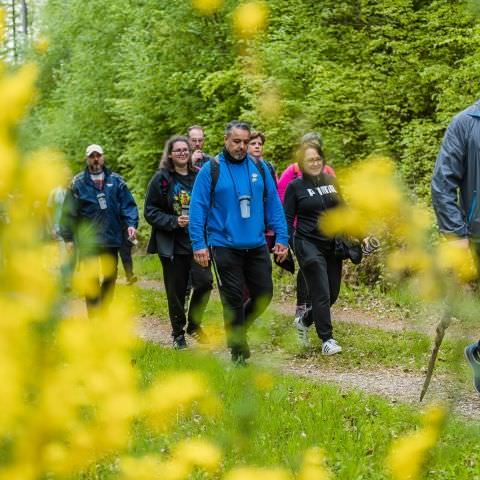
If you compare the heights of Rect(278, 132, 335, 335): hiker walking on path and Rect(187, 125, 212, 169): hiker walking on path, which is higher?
Rect(187, 125, 212, 169): hiker walking on path

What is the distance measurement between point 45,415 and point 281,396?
191 inches

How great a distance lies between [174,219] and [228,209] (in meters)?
1.44

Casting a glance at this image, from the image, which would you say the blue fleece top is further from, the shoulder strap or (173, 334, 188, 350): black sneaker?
(173, 334, 188, 350): black sneaker

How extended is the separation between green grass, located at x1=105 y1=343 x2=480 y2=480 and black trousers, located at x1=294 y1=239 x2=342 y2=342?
3.82 ft

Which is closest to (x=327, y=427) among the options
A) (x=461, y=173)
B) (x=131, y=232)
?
(x=461, y=173)

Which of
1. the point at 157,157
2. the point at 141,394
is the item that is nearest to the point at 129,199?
the point at 141,394

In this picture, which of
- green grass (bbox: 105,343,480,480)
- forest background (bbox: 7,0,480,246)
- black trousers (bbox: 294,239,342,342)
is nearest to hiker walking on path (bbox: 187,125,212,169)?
forest background (bbox: 7,0,480,246)

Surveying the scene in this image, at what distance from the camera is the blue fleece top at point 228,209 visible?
6773 millimetres

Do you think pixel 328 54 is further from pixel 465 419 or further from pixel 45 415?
pixel 45 415

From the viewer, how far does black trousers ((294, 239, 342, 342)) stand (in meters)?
7.80

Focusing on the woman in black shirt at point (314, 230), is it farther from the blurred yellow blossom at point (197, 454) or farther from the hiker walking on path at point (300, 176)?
the blurred yellow blossom at point (197, 454)

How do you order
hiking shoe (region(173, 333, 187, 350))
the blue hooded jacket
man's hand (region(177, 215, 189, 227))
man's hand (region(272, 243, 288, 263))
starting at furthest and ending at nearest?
the blue hooded jacket
hiking shoe (region(173, 333, 187, 350))
man's hand (region(177, 215, 189, 227))
man's hand (region(272, 243, 288, 263))

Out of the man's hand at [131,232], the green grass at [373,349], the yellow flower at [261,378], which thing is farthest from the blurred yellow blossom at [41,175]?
the man's hand at [131,232]

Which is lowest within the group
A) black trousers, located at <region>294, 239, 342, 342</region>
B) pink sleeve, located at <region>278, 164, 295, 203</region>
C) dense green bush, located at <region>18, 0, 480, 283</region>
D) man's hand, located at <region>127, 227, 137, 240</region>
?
black trousers, located at <region>294, 239, 342, 342</region>
